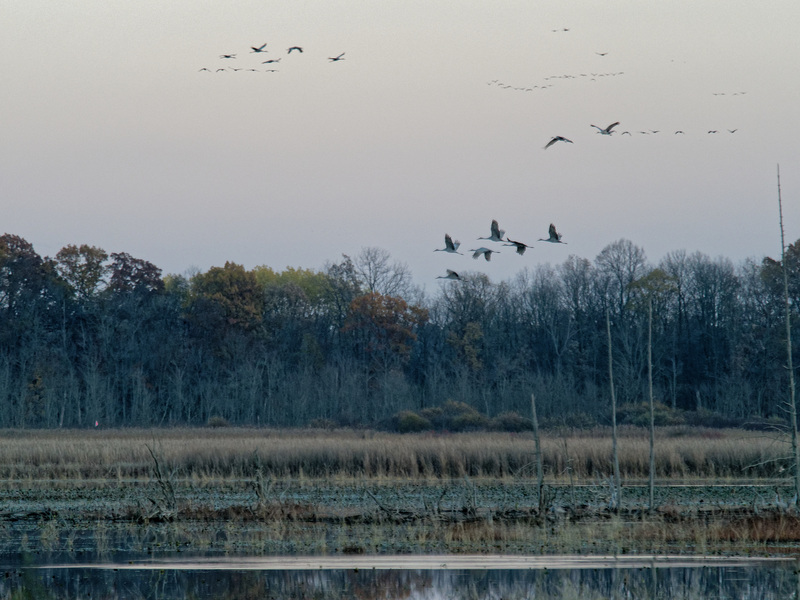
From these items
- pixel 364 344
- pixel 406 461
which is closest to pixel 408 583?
pixel 406 461

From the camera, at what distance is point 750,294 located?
6556 cm

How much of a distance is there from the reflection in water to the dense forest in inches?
1493

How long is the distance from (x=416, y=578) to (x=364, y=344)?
5333 cm

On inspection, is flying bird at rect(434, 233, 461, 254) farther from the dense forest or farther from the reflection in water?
the dense forest

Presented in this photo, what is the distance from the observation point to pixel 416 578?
14.4m

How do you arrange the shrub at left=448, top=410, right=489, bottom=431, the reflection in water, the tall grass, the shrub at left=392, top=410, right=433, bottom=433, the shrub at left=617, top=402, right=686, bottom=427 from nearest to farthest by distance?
the reflection in water → the tall grass → the shrub at left=392, top=410, right=433, bottom=433 → the shrub at left=448, top=410, right=489, bottom=431 → the shrub at left=617, top=402, right=686, bottom=427

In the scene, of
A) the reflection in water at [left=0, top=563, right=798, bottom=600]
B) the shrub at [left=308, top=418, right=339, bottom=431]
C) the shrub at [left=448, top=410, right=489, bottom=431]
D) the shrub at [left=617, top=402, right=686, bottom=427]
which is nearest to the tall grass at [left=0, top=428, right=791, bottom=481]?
the reflection in water at [left=0, top=563, right=798, bottom=600]

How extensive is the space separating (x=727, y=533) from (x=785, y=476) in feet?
50.0

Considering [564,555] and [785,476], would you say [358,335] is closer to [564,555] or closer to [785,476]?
[785,476]

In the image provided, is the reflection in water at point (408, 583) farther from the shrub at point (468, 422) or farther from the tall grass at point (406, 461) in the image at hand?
the shrub at point (468, 422)

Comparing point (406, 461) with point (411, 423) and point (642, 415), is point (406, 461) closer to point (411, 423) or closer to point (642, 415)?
point (411, 423)

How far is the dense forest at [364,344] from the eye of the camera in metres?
57.8

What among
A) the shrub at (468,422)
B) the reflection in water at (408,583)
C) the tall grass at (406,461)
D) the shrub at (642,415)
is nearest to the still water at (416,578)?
the reflection in water at (408,583)

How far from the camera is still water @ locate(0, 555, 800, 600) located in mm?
13117
